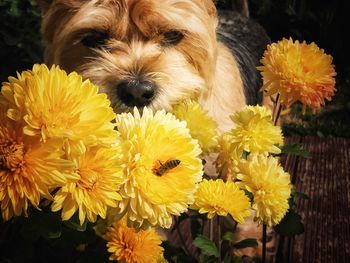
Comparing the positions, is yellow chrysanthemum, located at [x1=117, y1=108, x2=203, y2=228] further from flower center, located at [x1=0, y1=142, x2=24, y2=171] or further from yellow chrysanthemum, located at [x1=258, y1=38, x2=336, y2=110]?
yellow chrysanthemum, located at [x1=258, y1=38, x2=336, y2=110]

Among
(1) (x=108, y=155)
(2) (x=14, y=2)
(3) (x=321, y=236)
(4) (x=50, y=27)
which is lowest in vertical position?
(3) (x=321, y=236)

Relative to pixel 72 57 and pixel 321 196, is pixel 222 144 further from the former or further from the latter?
pixel 321 196

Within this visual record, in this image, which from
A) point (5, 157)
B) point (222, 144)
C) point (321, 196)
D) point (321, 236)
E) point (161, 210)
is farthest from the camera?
point (321, 196)

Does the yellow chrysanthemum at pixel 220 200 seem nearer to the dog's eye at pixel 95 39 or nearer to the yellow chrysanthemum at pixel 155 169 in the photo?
the yellow chrysanthemum at pixel 155 169

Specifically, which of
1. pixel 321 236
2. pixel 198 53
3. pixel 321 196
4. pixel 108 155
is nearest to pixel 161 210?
pixel 108 155

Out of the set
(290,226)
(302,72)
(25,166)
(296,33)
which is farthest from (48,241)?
(296,33)

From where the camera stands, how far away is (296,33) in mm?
4891

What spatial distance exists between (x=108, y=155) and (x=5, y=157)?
0.50 feet

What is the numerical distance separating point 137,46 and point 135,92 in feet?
A: 1.11

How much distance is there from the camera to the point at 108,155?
2.33 ft

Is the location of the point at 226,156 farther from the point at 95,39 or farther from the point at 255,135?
the point at 95,39

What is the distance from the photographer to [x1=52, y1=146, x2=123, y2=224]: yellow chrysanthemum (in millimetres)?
691

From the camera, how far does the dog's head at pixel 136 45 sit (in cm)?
185

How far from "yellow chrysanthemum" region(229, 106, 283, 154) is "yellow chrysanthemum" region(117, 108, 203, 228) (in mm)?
217
